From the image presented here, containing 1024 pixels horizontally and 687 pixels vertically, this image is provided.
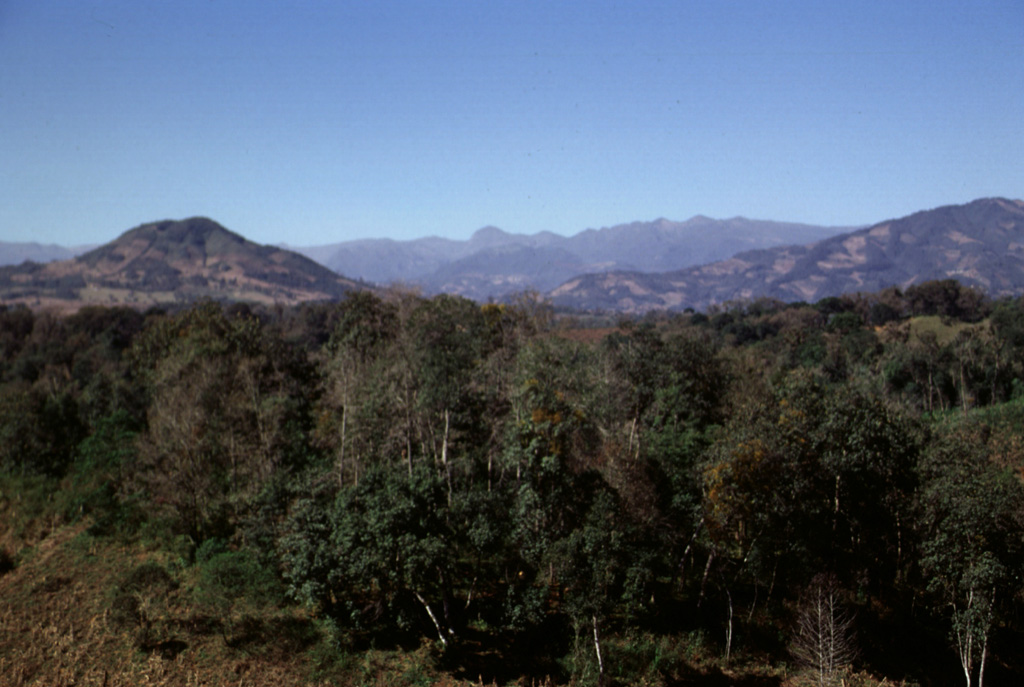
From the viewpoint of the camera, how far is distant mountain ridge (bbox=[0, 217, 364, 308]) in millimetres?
137125

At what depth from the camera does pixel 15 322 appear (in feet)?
160

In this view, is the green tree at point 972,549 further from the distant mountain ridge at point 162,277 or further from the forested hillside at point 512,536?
the distant mountain ridge at point 162,277

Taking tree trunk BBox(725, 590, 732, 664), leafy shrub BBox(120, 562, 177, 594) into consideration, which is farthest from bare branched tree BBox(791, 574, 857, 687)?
leafy shrub BBox(120, 562, 177, 594)

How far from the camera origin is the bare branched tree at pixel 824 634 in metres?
12.6

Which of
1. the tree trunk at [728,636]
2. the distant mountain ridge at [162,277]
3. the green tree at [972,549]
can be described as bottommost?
the tree trunk at [728,636]

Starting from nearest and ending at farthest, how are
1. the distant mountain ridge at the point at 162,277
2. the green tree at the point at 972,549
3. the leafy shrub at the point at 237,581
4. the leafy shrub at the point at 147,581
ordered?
the green tree at the point at 972,549, the leafy shrub at the point at 237,581, the leafy shrub at the point at 147,581, the distant mountain ridge at the point at 162,277

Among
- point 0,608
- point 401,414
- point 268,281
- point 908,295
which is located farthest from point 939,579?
point 268,281

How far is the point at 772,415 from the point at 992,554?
18.0ft

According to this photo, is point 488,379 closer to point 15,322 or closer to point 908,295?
point 15,322

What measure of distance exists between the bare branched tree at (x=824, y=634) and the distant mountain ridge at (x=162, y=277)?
13661cm

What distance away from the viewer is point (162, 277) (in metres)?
169

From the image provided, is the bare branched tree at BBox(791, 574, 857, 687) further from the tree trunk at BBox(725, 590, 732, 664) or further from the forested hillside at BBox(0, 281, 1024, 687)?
the tree trunk at BBox(725, 590, 732, 664)

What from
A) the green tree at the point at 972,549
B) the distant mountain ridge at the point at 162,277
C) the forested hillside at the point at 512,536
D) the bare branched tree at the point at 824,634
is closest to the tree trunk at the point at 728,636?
the forested hillside at the point at 512,536

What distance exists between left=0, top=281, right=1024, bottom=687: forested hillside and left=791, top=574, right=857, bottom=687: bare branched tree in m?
0.09
